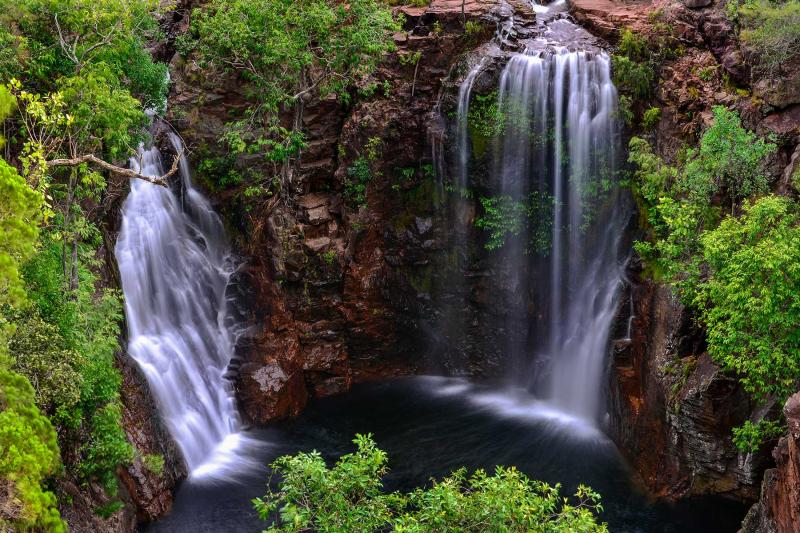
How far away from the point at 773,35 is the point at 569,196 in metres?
7.77

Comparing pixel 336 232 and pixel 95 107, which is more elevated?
pixel 95 107

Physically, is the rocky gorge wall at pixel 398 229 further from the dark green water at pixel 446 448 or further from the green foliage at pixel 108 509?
the green foliage at pixel 108 509

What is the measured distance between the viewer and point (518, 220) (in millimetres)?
24641

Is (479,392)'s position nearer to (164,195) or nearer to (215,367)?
(215,367)

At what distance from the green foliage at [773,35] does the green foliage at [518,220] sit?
306 inches

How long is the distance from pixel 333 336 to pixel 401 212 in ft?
18.0

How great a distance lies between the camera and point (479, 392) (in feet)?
84.4

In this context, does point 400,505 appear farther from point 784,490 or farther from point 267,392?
point 267,392

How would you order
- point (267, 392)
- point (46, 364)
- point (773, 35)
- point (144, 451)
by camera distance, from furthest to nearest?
point (267, 392), point (773, 35), point (144, 451), point (46, 364)

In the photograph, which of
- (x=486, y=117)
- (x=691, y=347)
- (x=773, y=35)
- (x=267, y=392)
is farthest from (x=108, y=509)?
(x=773, y=35)

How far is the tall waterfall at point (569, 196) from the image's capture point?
22703mm

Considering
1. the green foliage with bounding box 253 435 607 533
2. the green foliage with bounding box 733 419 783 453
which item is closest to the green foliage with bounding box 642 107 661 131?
the green foliage with bounding box 733 419 783 453

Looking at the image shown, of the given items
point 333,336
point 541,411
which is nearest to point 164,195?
point 333,336

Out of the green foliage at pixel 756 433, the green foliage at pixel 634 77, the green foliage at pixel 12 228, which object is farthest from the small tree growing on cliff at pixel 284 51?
the green foliage at pixel 756 433
